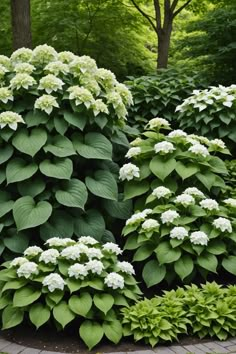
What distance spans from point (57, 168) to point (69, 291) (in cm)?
107

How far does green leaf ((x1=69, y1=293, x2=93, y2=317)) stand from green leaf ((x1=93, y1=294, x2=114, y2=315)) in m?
0.04

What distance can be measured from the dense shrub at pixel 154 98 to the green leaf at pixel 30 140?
2198 millimetres

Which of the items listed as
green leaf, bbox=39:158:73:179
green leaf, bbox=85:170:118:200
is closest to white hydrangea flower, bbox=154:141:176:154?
green leaf, bbox=85:170:118:200

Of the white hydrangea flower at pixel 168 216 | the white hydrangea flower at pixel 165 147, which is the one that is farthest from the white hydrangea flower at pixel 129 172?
the white hydrangea flower at pixel 168 216

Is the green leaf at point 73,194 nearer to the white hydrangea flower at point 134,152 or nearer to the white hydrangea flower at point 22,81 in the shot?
the white hydrangea flower at point 134,152

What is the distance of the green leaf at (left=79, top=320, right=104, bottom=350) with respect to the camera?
112 inches

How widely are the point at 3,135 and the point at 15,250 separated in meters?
0.94

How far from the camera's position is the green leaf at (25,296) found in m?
2.95

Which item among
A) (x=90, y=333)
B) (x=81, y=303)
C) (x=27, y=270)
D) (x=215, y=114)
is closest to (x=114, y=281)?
(x=81, y=303)

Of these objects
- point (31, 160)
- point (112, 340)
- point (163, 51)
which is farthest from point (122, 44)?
point (112, 340)

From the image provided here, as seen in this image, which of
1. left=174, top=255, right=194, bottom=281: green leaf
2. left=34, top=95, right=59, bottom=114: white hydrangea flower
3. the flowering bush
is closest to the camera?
left=174, top=255, right=194, bottom=281: green leaf

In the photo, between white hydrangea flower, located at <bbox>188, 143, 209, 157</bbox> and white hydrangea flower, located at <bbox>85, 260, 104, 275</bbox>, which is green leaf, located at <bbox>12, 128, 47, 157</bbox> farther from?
white hydrangea flower, located at <bbox>188, 143, 209, 157</bbox>

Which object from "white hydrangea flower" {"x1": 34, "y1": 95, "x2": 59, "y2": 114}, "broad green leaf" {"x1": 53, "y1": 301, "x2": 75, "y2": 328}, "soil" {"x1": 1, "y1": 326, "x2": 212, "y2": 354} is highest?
"white hydrangea flower" {"x1": 34, "y1": 95, "x2": 59, "y2": 114}

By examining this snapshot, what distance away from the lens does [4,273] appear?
324 centimetres
